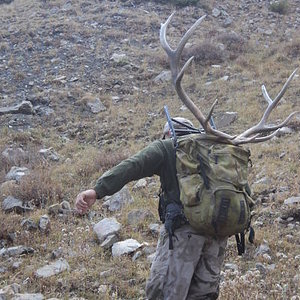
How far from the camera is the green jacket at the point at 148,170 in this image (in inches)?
117

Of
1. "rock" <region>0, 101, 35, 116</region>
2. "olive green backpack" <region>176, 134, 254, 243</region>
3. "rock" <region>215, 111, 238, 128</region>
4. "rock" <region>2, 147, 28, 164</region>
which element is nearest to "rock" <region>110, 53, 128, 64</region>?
"rock" <region>0, 101, 35, 116</region>

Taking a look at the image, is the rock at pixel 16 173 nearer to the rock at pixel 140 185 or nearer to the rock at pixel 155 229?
the rock at pixel 140 185

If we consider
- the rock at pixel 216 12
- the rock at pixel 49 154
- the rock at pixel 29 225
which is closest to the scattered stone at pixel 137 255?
the rock at pixel 29 225

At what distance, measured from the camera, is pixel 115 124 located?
1057 centimetres

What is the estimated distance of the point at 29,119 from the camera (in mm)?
10969

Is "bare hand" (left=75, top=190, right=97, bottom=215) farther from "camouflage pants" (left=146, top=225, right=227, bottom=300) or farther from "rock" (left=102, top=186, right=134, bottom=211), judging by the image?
"rock" (left=102, top=186, right=134, bottom=211)

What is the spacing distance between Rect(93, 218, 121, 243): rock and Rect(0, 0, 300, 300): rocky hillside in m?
0.02

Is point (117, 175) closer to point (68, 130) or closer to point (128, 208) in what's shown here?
point (128, 208)

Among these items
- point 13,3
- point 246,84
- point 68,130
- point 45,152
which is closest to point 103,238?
point 45,152

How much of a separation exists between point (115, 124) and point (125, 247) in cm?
560

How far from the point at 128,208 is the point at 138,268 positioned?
1600 mm

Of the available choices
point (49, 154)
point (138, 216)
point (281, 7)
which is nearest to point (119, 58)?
point (49, 154)

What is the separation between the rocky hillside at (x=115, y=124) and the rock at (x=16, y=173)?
30 millimetres

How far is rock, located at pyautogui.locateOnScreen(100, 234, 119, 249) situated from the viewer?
17.5 ft
